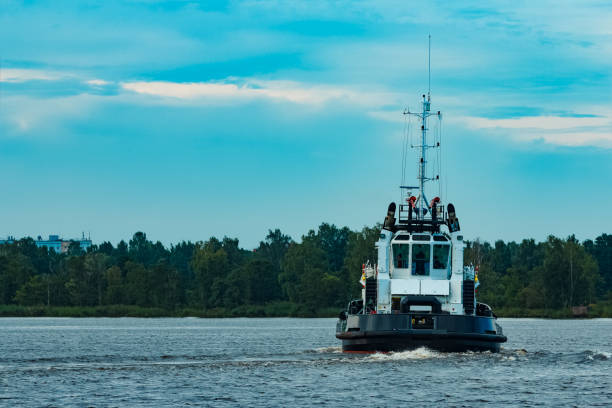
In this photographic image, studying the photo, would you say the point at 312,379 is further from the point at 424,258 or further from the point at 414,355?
the point at 424,258

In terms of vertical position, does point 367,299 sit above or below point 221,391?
above

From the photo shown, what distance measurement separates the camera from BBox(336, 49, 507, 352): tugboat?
48656 millimetres

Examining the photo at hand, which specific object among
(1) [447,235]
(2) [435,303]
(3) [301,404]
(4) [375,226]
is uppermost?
(4) [375,226]

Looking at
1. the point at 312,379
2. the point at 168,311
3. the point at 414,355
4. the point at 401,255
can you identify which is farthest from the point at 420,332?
the point at 168,311

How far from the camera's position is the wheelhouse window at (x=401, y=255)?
53.6 m

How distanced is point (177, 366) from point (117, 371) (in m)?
4.05

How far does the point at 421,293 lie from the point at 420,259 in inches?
83.4

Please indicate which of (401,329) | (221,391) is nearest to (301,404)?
(221,391)

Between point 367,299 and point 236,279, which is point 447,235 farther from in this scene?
point 236,279

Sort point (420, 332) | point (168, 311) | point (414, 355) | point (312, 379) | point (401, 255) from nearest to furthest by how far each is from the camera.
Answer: point (312, 379) → point (420, 332) → point (414, 355) → point (401, 255) → point (168, 311)

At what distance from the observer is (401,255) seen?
53.7 m

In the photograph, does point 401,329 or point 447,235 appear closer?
point 401,329

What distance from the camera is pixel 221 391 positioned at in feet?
129

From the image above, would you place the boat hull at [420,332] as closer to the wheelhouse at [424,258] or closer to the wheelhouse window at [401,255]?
the wheelhouse at [424,258]
